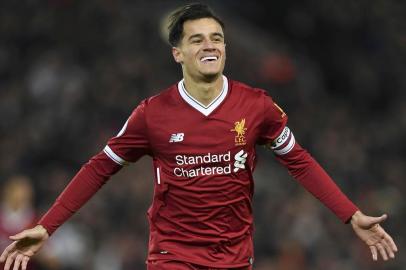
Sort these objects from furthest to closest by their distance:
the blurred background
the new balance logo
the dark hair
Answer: the blurred background, the dark hair, the new balance logo

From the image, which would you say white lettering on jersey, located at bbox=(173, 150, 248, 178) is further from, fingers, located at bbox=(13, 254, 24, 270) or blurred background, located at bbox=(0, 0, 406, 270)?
blurred background, located at bbox=(0, 0, 406, 270)

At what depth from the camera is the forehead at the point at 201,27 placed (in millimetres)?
5992

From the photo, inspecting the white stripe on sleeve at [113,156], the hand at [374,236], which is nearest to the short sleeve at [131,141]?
the white stripe on sleeve at [113,156]

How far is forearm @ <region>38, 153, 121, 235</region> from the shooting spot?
6.05 metres

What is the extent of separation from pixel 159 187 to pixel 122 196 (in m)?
7.32

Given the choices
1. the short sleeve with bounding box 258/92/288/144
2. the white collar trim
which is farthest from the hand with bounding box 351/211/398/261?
the white collar trim

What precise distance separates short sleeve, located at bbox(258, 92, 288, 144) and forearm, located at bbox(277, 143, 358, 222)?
0.14 meters

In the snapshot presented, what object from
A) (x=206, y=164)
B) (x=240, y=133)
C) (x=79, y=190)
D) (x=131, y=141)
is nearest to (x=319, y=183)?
(x=240, y=133)

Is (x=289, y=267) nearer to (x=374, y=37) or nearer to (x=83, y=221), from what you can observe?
(x=83, y=221)

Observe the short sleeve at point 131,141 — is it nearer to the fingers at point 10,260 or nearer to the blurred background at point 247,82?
the fingers at point 10,260

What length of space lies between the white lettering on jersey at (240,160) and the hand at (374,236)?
67 centimetres

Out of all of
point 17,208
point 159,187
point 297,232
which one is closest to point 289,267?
point 297,232

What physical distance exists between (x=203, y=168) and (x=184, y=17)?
852 millimetres

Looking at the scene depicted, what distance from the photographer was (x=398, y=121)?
1555 cm
